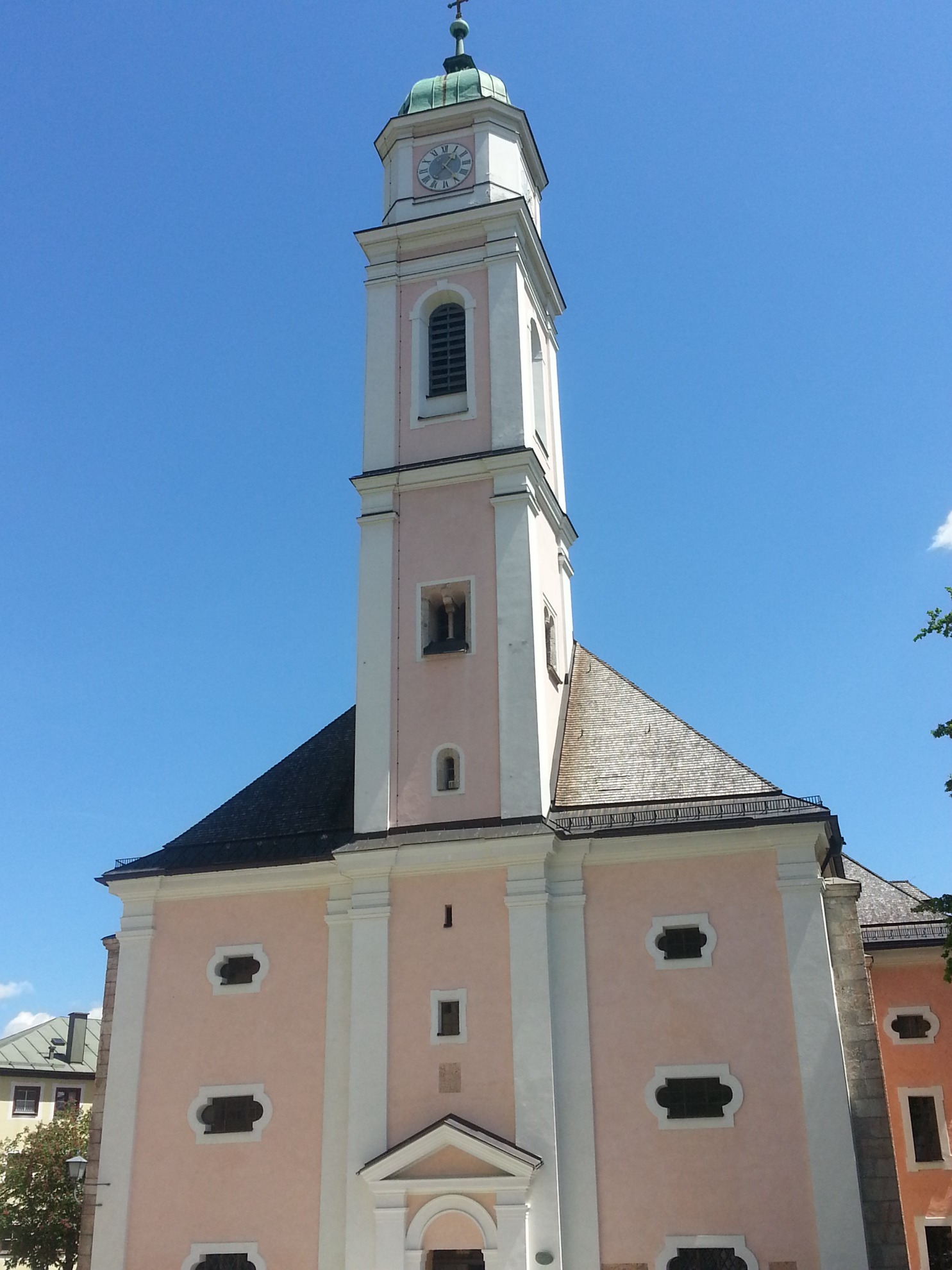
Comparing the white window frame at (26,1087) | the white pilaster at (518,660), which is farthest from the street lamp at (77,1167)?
the white window frame at (26,1087)

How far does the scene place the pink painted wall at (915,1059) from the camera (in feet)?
81.4

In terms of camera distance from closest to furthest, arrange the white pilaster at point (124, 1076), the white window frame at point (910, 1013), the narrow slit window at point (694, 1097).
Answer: the narrow slit window at point (694, 1097), the white pilaster at point (124, 1076), the white window frame at point (910, 1013)

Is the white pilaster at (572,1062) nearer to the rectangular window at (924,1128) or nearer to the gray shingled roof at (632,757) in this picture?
the gray shingled roof at (632,757)

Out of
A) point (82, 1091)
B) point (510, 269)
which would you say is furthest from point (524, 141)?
point (82, 1091)

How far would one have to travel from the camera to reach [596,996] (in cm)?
1953

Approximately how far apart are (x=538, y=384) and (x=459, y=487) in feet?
14.4

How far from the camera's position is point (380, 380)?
25094 millimetres

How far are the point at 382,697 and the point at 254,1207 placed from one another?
877cm

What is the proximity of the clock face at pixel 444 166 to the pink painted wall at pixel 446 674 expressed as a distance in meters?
7.86

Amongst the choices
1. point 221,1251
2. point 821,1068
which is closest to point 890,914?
point 821,1068

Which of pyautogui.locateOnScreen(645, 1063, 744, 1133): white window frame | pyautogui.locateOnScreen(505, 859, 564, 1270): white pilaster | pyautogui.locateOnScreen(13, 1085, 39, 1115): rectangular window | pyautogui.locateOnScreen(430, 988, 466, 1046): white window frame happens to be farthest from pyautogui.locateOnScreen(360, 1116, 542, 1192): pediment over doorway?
pyautogui.locateOnScreen(13, 1085, 39, 1115): rectangular window

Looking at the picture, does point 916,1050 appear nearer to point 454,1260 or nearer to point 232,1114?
point 454,1260

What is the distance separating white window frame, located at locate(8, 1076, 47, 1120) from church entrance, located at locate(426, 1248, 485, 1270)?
98.5ft

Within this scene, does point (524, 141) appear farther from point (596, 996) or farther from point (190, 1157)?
point (190, 1157)
